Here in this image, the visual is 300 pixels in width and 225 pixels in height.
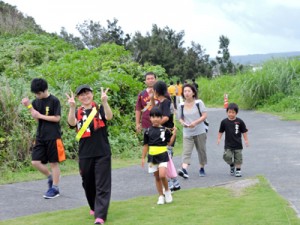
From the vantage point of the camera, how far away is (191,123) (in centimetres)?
939

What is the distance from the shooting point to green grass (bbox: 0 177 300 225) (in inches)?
250

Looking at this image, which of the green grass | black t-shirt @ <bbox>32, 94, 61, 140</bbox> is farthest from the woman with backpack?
black t-shirt @ <bbox>32, 94, 61, 140</bbox>

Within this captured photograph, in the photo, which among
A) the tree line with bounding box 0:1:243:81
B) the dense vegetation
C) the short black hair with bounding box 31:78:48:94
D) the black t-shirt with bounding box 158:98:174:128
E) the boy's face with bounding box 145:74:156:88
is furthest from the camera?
the tree line with bounding box 0:1:243:81

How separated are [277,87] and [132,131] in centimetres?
1273

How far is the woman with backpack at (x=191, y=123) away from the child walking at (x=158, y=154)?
6.00ft

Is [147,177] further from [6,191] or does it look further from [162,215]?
[162,215]

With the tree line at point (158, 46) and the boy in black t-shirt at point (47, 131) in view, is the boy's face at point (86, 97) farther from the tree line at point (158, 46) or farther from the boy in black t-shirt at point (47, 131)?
the tree line at point (158, 46)

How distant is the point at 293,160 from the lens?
1097cm

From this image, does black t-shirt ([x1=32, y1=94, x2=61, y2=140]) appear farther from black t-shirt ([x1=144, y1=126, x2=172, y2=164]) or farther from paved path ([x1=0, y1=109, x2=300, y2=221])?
black t-shirt ([x1=144, y1=126, x2=172, y2=164])

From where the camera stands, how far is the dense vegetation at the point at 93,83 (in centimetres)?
1138

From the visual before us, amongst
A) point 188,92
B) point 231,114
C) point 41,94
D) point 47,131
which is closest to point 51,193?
point 47,131

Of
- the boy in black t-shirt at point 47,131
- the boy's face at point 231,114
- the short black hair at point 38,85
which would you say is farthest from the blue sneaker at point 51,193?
the boy's face at point 231,114

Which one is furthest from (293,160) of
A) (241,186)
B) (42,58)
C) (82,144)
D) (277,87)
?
(277,87)

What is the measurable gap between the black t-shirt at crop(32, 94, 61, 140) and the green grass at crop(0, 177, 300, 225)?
128 centimetres
